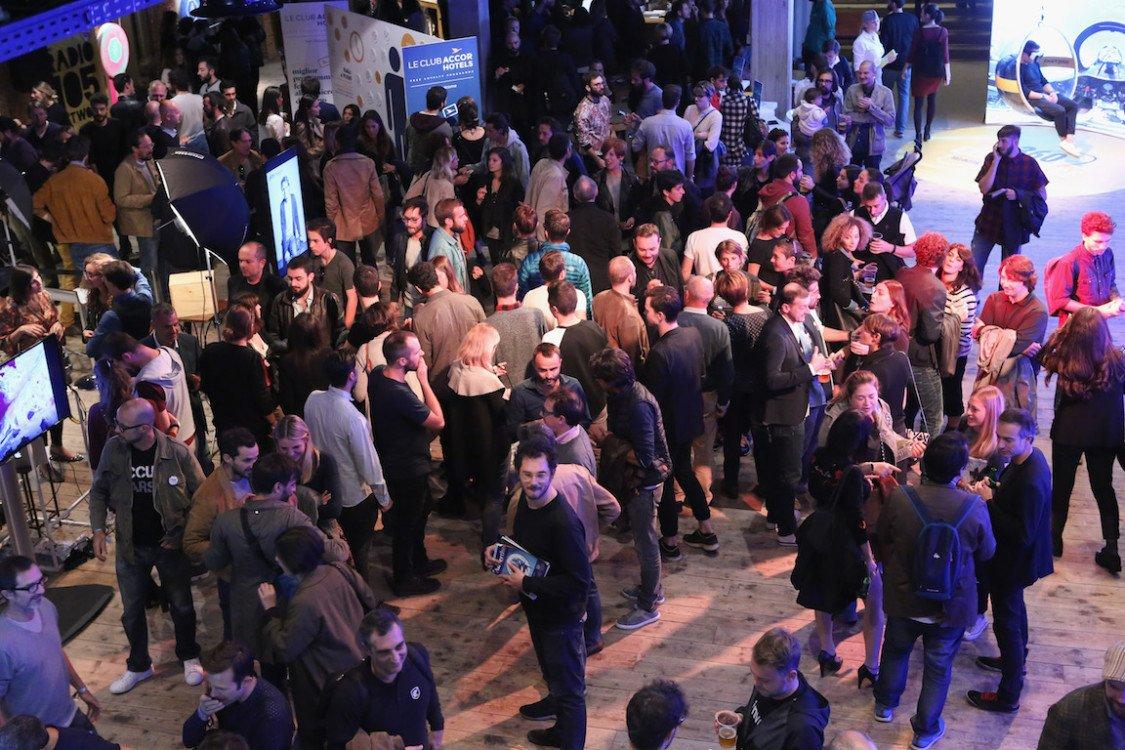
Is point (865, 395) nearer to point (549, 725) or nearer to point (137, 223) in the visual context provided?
point (549, 725)

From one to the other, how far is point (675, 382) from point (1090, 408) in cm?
203

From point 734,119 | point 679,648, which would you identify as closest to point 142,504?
point 679,648

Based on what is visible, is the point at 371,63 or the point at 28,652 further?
the point at 371,63

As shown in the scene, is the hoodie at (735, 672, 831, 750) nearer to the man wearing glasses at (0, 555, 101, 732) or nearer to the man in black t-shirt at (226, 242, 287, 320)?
the man wearing glasses at (0, 555, 101, 732)

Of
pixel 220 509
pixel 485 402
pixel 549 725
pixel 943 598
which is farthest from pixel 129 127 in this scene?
pixel 943 598

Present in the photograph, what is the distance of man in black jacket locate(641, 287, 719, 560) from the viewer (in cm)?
612

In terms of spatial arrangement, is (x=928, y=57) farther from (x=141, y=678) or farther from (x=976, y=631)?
(x=141, y=678)

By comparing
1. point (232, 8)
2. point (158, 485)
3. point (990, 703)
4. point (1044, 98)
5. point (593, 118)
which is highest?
point (232, 8)

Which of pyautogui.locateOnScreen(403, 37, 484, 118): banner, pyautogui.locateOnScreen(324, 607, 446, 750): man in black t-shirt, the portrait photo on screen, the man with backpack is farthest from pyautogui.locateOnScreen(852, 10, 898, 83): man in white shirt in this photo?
pyautogui.locateOnScreen(324, 607, 446, 750): man in black t-shirt

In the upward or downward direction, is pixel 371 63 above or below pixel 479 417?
above

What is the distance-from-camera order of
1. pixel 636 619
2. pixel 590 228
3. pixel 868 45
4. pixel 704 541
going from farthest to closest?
pixel 868 45, pixel 590 228, pixel 704 541, pixel 636 619

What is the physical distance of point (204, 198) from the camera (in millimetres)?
7113

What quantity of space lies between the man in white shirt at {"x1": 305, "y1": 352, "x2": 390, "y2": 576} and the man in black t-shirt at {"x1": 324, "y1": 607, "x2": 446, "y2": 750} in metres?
1.76

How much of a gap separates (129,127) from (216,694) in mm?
8236
